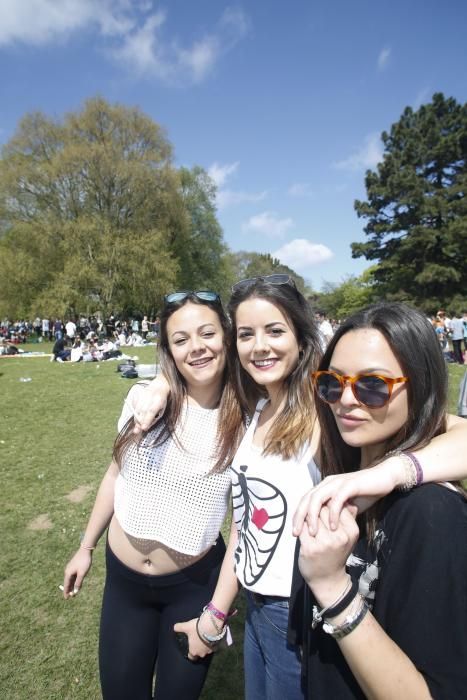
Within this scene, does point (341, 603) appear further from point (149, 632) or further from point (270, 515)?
point (149, 632)

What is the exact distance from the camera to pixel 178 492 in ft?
6.05

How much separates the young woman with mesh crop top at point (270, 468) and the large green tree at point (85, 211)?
26486mm

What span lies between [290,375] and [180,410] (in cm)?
62

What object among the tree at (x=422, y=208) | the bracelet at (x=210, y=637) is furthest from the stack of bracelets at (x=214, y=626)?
the tree at (x=422, y=208)

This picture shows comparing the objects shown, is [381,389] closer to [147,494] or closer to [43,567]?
[147,494]

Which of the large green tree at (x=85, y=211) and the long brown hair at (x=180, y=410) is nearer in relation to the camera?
the long brown hair at (x=180, y=410)

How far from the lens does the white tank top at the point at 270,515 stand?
1.50 metres

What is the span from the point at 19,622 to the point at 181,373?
262 centimetres

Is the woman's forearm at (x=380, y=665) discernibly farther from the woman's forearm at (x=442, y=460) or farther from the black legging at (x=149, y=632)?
the black legging at (x=149, y=632)

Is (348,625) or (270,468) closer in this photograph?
(348,625)

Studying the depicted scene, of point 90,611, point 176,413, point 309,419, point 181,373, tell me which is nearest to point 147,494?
point 176,413

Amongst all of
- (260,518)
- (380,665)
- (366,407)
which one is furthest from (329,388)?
(380,665)

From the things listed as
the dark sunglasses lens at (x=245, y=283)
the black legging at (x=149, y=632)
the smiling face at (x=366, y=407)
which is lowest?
the black legging at (x=149, y=632)

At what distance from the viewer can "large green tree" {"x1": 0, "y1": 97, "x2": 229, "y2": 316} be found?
26.3m
